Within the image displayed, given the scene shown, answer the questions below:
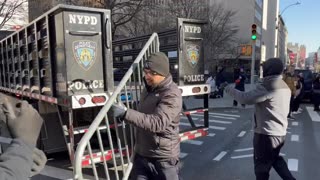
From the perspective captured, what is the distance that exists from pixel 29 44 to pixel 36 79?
71 cm

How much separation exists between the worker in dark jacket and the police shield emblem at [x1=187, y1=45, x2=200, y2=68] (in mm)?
2966

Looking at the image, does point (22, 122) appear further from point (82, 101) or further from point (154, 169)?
point (82, 101)

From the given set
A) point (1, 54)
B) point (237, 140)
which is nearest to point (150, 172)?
point (237, 140)

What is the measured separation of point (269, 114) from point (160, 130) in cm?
176

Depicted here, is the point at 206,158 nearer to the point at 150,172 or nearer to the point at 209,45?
the point at 150,172

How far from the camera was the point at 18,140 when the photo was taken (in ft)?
4.97

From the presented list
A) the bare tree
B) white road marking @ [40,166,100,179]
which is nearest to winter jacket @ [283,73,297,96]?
white road marking @ [40,166,100,179]

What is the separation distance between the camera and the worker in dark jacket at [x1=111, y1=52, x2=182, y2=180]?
10.1 feet

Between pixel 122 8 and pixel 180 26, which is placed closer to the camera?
pixel 180 26

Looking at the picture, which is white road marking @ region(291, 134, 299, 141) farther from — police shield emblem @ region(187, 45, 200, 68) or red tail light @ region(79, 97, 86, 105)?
red tail light @ region(79, 97, 86, 105)

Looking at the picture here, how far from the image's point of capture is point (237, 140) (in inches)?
324

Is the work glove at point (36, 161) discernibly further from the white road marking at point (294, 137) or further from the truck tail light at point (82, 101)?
the white road marking at point (294, 137)

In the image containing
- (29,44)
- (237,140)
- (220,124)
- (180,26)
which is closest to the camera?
(180,26)

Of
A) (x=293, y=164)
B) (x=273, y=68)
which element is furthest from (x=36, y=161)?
(x=293, y=164)
